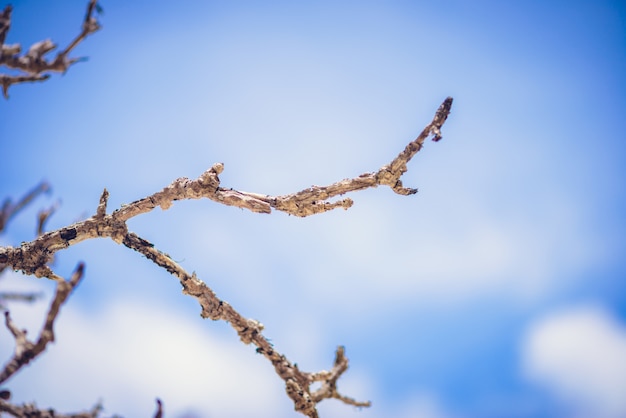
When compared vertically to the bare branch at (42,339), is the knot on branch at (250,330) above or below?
above

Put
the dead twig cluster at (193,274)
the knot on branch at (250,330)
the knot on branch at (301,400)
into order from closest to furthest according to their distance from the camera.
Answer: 1. the dead twig cluster at (193,274)
2. the knot on branch at (301,400)
3. the knot on branch at (250,330)

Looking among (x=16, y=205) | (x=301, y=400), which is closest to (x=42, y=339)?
(x=16, y=205)

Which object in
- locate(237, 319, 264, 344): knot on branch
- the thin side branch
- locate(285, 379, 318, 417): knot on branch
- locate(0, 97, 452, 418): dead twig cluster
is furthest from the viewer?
locate(237, 319, 264, 344): knot on branch

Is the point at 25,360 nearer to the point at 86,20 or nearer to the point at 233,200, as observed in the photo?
the point at 86,20

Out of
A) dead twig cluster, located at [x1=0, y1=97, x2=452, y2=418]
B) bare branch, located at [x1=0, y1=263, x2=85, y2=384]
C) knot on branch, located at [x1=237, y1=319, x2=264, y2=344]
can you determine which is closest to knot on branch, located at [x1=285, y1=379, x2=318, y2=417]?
dead twig cluster, located at [x1=0, y1=97, x2=452, y2=418]

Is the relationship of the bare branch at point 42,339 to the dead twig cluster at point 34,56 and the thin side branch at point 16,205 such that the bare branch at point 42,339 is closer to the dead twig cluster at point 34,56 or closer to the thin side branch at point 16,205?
the thin side branch at point 16,205

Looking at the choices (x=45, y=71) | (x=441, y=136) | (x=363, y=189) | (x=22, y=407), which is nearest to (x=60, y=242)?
(x=45, y=71)

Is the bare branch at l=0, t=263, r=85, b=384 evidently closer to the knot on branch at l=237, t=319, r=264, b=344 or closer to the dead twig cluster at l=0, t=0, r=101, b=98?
the dead twig cluster at l=0, t=0, r=101, b=98

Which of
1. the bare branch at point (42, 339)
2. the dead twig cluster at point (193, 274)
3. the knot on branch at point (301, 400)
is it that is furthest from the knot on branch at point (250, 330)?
the bare branch at point (42, 339)
